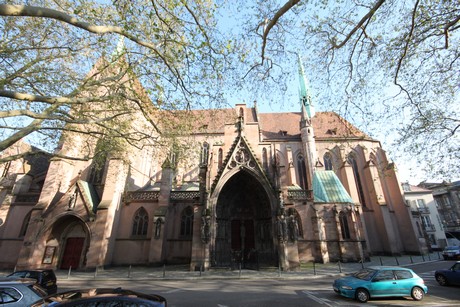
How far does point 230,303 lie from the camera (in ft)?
25.6

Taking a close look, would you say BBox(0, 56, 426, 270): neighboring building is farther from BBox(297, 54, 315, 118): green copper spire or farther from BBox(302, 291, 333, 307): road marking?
BBox(297, 54, 315, 118): green copper spire

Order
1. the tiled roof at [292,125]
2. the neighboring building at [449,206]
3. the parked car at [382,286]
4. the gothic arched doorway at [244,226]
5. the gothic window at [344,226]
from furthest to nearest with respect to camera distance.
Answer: the neighboring building at [449,206] → the tiled roof at [292,125] → the gothic window at [344,226] → the gothic arched doorway at [244,226] → the parked car at [382,286]

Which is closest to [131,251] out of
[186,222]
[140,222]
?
[140,222]

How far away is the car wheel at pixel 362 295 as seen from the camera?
821 centimetres

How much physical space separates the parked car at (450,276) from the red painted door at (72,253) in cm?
2435

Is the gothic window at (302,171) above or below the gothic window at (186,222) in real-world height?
above

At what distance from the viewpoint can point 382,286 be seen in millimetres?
8383

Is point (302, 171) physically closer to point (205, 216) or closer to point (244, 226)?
point (244, 226)

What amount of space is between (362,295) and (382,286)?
882 millimetres

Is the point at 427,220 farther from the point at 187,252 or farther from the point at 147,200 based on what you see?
the point at 147,200

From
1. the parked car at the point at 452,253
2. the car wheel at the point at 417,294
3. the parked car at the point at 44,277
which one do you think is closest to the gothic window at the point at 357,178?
the parked car at the point at 452,253

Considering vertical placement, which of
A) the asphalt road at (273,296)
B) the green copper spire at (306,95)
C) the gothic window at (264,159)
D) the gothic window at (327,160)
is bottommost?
the asphalt road at (273,296)

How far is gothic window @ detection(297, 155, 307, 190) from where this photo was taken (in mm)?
26072

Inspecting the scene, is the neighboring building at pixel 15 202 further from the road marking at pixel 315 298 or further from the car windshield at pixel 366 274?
the car windshield at pixel 366 274
